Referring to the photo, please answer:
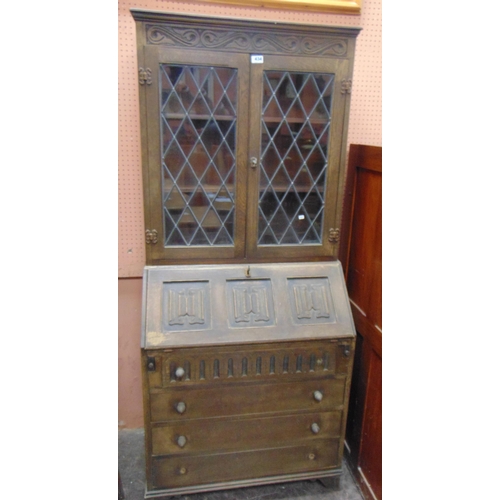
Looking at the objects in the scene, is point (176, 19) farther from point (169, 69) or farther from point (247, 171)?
point (247, 171)

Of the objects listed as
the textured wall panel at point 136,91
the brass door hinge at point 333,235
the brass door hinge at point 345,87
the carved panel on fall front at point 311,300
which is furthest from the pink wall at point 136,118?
the carved panel on fall front at point 311,300

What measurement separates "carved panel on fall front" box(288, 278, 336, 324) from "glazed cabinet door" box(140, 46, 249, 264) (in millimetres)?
308

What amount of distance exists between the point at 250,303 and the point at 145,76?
100cm

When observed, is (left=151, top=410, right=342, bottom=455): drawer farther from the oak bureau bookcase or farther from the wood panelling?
the wood panelling

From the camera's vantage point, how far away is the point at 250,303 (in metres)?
1.75

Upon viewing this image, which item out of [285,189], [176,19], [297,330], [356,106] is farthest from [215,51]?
[297,330]

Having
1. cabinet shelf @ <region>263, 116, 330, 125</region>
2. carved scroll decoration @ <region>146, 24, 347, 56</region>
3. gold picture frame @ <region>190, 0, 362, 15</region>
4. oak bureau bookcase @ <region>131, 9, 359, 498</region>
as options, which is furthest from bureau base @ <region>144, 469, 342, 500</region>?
gold picture frame @ <region>190, 0, 362, 15</region>

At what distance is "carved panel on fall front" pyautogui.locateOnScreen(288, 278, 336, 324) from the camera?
1761mm

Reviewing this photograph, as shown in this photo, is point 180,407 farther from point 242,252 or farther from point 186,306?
point 242,252

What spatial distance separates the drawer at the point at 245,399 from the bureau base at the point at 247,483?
1.10ft

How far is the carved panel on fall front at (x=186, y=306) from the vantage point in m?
1.67

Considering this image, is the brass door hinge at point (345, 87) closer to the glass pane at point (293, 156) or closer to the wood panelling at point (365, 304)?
the glass pane at point (293, 156)

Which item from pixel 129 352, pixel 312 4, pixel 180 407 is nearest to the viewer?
pixel 180 407

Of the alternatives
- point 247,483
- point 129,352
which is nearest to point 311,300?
point 247,483
